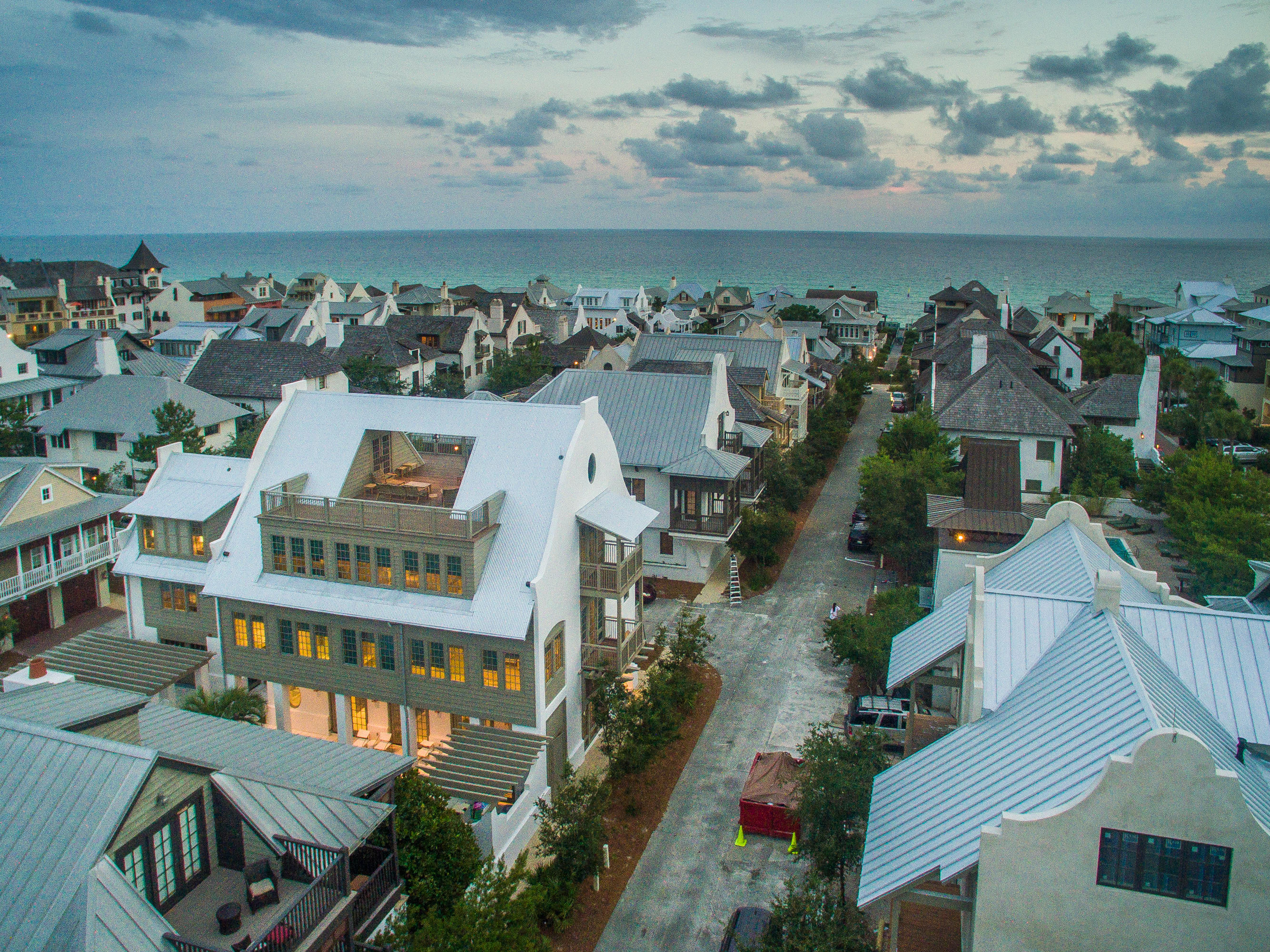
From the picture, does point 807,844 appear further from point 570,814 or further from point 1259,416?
point 1259,416

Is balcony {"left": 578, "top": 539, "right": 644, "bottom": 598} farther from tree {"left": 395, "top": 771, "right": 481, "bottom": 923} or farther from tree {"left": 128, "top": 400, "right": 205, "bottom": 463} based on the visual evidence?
tree {"left": 128, "top": 400, "right": 205, "bottom": 463}

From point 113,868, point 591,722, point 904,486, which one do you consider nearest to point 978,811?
point 113,868

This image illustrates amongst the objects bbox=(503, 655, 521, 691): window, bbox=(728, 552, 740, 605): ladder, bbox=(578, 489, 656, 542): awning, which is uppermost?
bbox=(578, 489, 656, 542): awning

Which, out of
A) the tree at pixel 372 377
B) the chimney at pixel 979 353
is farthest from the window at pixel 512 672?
the chimney at pixel 979 353

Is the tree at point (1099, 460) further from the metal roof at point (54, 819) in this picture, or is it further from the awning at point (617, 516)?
the metal roof at point (54, 819)

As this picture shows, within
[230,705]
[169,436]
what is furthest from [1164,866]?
[169,436]

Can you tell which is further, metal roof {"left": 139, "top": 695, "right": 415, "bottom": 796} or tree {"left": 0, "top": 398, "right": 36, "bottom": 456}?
tree {"left": 0, "top": 398, "right": 36, "bottom": 456}

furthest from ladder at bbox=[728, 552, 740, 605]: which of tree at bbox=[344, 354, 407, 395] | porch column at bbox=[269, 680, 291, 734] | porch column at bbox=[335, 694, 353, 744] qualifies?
tree at bbox=[344, 354, 407, 395]
